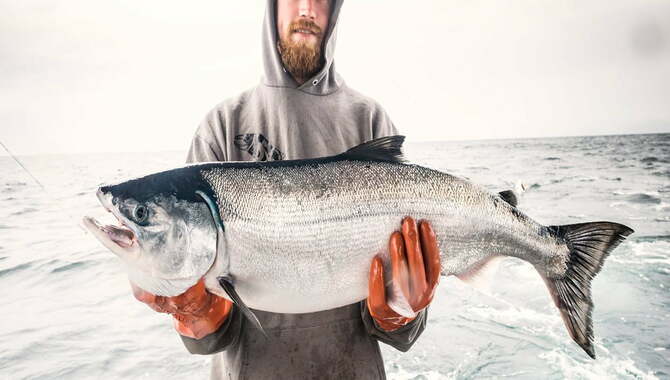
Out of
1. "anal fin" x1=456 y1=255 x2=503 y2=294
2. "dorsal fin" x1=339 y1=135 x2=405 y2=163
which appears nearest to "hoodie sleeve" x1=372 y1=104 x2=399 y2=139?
"dorsal fin" x1=339 y1=135 x2=405 y2=163

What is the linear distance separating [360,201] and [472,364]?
13.2ft

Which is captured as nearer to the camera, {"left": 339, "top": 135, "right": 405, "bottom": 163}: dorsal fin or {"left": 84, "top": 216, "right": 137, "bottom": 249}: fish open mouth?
{"left": 84, "top": 216, "right": 137, "bottom": 249}: fish open mouth

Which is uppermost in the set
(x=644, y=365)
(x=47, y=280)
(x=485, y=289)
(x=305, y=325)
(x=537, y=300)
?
(x=485, y=289)

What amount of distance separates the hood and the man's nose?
0.70 ft

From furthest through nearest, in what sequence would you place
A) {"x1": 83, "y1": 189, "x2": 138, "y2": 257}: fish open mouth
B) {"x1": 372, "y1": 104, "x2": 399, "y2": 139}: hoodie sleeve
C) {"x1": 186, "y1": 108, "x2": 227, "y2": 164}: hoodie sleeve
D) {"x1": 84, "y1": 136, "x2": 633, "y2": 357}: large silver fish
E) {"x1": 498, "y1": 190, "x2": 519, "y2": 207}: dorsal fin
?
1. {"x1": 372, "y1": 104, "x2": 399, "y2": 139}: hoodie sleeve
2. {"x1": 186, "y1": 108, "x2": 227, "y2": 164}: hoodie sleeve
3. {"x1": 498, "y1": 190, "x2": 519, "y2": 207}: dorsal fin
4. {"x1": 84, "y1": 136, "x2": 633, "y2": 357}: large silver fish
5. {"x1": 83, "y1": 189, "x2": 138, "y2": 257}: fish open mouth

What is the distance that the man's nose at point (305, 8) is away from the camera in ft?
8.89

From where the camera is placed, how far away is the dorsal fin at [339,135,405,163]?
1994mm

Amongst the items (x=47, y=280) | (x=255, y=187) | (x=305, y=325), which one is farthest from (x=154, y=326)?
(x=255, y=187)

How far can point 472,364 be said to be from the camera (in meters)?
4.97

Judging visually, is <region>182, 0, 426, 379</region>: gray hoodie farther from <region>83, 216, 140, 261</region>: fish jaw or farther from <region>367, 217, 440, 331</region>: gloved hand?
<region>83, 216, 140, 261</region>: fish jaw

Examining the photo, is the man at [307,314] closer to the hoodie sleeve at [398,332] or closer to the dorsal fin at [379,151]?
the hoodie sleeve at [398,332]

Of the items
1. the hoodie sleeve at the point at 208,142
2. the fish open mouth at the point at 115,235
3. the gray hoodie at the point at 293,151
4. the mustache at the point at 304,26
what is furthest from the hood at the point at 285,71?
the fish open mouth at the point at 115,235

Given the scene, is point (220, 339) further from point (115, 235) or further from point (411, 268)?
point (411, 268)

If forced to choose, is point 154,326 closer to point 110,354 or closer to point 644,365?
point 110,354
